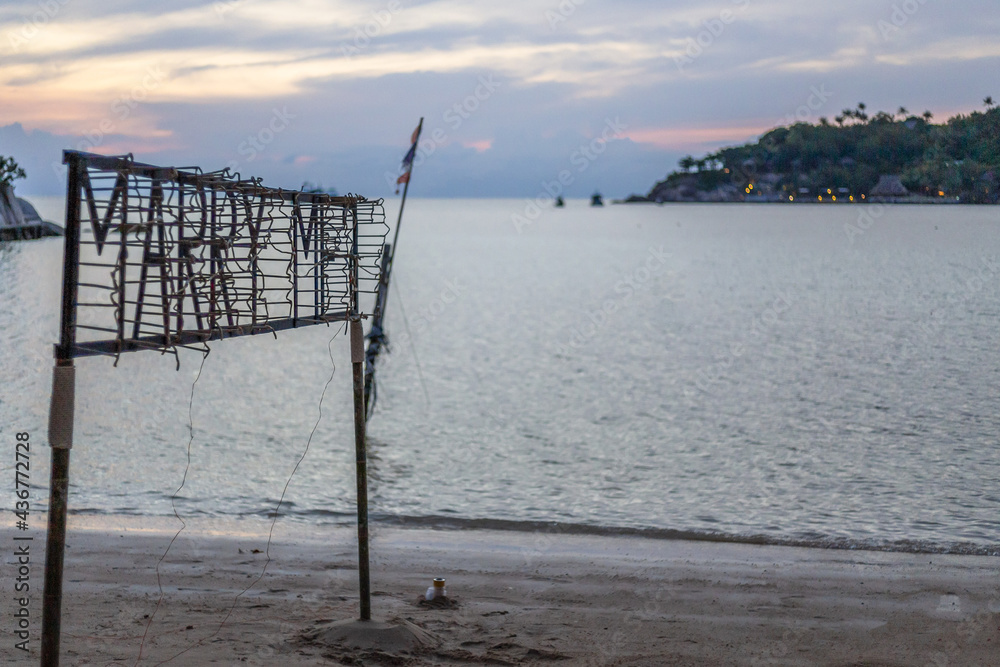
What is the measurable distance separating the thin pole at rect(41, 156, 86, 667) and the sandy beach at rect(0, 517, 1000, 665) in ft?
6.20

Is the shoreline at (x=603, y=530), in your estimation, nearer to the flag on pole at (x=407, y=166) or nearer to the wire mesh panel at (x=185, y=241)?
the flag on pole at (x=407, y=166)

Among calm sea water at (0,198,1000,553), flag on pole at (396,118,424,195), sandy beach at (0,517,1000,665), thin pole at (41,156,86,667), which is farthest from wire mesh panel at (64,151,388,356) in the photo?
calm sea water at (0,198,1000,553)

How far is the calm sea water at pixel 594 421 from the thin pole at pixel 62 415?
7.95 metres

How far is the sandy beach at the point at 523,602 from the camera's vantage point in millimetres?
7297

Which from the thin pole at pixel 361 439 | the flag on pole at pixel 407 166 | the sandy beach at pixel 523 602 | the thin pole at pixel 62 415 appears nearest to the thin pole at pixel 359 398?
the thin pole at pixel 361 439

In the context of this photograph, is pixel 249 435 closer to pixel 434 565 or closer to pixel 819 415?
pixel 434 565

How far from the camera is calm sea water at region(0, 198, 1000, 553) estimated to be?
13492mm

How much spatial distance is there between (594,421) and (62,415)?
1629 cm

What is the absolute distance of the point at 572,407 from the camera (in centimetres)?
2189

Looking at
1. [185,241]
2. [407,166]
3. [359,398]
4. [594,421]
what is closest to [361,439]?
[359,398]

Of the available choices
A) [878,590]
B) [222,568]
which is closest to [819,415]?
[878,590]

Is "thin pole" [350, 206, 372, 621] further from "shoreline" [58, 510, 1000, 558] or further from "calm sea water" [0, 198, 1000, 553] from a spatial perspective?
"calm sea water" [0, 198, 1000, 553]

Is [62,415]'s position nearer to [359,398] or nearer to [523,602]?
[359,398]

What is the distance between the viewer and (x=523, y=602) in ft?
28.8
